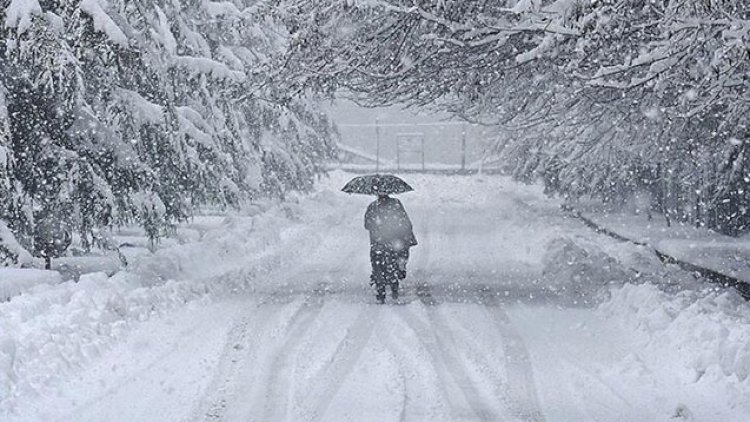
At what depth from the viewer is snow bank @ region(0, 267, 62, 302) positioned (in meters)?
10.2

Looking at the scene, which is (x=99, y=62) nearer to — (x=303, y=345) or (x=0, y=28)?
(x=0, y=28)

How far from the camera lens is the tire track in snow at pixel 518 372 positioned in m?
6.86

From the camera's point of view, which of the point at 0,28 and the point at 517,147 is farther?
the point at 517,147

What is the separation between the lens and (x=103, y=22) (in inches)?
422

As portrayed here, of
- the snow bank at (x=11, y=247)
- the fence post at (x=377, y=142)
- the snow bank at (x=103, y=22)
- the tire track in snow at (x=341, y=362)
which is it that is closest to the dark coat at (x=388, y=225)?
the tire track in snow at (x=341, y=362)

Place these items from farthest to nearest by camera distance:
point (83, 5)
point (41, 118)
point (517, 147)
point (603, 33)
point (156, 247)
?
point (517, 147), point (156, 247), point (41, 118), point (83, 5), point (603, 33)

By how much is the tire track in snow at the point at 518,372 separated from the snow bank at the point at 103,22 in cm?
617

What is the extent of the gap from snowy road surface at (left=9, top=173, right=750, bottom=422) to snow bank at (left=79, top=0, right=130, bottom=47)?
3705mm

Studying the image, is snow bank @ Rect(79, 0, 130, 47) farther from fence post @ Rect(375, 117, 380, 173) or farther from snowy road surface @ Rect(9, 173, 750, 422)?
fence post @ Rect(375, 117, 380, 173)

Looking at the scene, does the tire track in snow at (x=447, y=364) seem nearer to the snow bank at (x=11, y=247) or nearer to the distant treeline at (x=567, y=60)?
the distant treeline at (x=567, y=60)

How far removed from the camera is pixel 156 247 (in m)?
17.1

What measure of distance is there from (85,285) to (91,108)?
10.5 feet

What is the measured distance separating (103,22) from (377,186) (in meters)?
4.60

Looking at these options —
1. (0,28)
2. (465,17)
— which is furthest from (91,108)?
(465,17)
